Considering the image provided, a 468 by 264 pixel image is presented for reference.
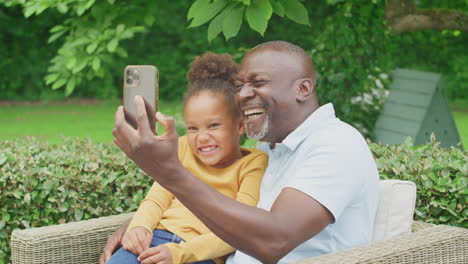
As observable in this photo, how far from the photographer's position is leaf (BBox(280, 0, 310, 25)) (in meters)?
3.55

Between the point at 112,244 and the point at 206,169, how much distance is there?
520mm

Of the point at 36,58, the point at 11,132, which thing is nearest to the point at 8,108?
the point at 36,58

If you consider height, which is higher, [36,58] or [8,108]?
[36,58]

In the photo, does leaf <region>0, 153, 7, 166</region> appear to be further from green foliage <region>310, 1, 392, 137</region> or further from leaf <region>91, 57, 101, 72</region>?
green foliage <region>310, 1, 392, 137</region>

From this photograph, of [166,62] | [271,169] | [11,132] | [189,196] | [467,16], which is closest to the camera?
[189,196]

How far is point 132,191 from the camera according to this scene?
357 cm

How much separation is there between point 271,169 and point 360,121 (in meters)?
4.40

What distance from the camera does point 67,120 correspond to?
14422 mm

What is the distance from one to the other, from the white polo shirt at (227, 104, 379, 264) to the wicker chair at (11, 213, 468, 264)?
0.09 metres

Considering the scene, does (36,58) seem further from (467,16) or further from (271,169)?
(271,169)

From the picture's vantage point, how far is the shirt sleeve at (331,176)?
2.01 meters

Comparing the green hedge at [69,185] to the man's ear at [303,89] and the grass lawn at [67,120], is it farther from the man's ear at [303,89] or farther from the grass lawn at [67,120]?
the grass lawn at [67,120]

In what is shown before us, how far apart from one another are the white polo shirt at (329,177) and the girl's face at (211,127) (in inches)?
7.7

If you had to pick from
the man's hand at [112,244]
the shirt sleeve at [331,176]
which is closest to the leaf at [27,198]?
the man's hand at [112,244]
